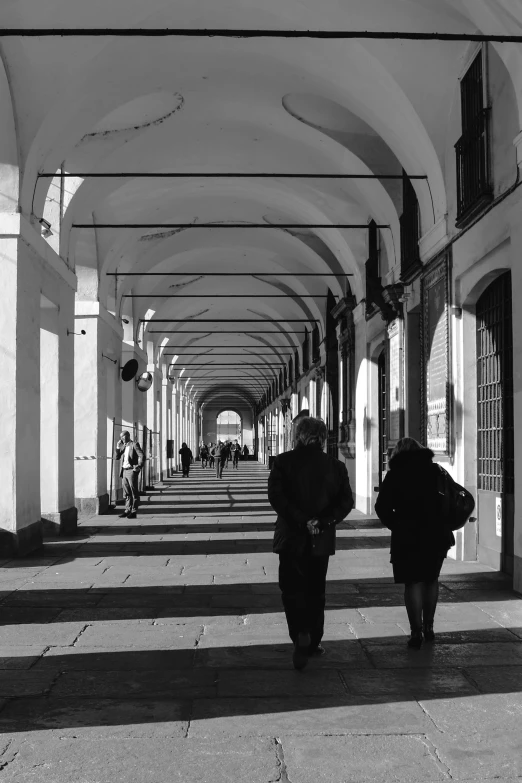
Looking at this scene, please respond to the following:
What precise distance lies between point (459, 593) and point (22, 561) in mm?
4983

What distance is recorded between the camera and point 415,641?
5906 millimetres

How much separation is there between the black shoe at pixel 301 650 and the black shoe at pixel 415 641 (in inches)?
36.5

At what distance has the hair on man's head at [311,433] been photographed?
559 centimetres

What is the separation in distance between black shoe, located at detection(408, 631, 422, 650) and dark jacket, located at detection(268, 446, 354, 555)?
95cm

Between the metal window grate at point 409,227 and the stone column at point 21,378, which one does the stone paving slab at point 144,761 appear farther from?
the metal window grate at point 409,227

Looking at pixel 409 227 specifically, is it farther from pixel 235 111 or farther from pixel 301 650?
pixel 301 650

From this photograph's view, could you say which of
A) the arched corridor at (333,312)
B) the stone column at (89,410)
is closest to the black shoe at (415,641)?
the arched corridor at (333,312)

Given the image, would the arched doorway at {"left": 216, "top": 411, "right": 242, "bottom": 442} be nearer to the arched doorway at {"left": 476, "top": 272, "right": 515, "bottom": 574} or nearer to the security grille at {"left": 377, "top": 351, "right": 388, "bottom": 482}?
the security grille at {"left": 377, "top": 351, "right": 388, "bottom": 482}

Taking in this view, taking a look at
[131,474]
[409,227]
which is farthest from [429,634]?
[131,474]

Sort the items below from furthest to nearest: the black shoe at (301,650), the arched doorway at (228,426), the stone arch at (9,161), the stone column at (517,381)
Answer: the arched doorway at (228,426)
the stone arch at (9,161)
the stone column at (517,381)
the black shoe at (301,650)

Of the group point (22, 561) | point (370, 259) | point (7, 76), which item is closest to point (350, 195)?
point (370, 259)

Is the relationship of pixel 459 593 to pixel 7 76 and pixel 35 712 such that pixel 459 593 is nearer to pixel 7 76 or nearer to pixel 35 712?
pixel 35 712

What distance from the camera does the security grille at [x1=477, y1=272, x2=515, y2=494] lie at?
933 cm

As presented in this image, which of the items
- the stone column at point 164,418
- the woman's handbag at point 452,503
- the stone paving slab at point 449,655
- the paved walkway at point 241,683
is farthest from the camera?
the stone column at point 164,418
